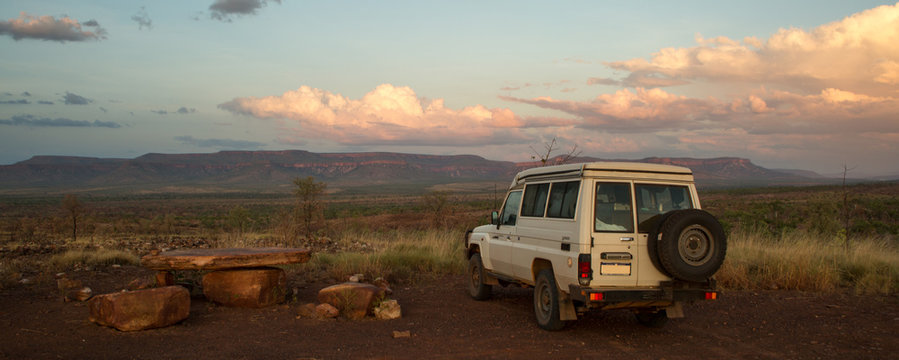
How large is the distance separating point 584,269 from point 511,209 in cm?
269

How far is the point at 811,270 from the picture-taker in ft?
37.3

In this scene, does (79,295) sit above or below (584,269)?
below

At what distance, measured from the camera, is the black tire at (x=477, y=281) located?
10.2 m

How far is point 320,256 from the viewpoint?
1503cm

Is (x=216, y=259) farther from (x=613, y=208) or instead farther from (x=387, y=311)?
(x=613, y=208)

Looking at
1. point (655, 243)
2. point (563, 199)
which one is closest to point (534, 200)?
point (563, 199)

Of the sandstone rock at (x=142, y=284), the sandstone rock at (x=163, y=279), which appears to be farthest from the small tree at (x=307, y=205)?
the sandstone rock at (x=163, y=279)

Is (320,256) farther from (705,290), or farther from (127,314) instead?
(705,290)

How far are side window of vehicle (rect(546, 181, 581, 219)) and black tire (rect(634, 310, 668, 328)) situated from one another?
203 cm

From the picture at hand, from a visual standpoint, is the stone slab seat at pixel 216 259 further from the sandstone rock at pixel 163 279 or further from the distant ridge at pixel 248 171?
the distant ridge at pixel 248 171

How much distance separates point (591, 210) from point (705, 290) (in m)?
1.72

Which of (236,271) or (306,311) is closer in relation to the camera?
(306,311)

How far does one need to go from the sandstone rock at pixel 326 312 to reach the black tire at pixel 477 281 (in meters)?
2.65

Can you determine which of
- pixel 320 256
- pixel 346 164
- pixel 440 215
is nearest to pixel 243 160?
pixel 346 164
